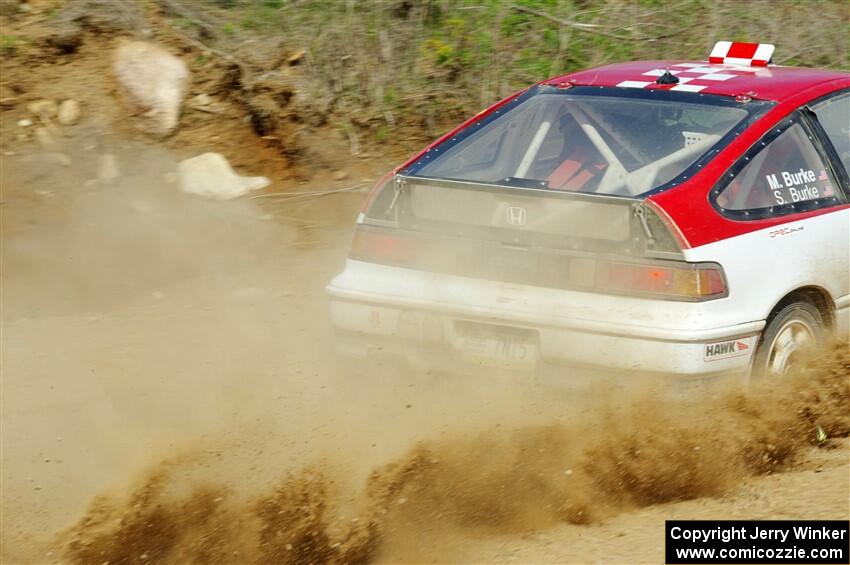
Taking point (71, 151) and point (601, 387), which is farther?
point (71, 151)

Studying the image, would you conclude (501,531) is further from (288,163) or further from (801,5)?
(801,5)

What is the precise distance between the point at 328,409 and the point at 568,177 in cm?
143

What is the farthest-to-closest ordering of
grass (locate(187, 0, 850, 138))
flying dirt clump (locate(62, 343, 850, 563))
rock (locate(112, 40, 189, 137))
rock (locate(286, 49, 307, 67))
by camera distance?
grass (locate(187, 0, 850, 138)) < rock (locate(286, 49, 307, 67)) < rock (locate(112, 40, 189, 137)) < flying dirt clump (locate(62, 343, 850, 563))

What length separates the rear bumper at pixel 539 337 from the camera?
409cm

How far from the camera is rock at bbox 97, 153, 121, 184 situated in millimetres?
7914

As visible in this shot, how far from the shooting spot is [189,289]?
7.08 m

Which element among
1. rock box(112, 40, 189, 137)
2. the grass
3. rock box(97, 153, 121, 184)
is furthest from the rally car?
the grass

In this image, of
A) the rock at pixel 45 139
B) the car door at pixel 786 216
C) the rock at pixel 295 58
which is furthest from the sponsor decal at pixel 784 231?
the rock at pixel 45 139

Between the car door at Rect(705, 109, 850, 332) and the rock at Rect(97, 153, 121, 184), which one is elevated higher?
the car door at Rect(705, 109, 850, 332)

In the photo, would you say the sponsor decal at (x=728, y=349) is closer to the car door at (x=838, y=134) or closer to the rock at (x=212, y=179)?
the car door at (x=838, y=134)

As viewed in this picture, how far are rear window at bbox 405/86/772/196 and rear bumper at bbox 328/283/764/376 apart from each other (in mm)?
561

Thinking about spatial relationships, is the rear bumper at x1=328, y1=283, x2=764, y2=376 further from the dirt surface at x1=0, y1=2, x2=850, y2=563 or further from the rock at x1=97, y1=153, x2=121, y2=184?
the rock at x1=97, y1=153, x2=121, y2=184

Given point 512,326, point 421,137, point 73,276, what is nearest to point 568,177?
point 512,326

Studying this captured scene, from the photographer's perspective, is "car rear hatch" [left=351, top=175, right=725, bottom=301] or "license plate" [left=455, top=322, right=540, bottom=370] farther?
"license plate" [left=455, top=322, right=540, bottom=370]
